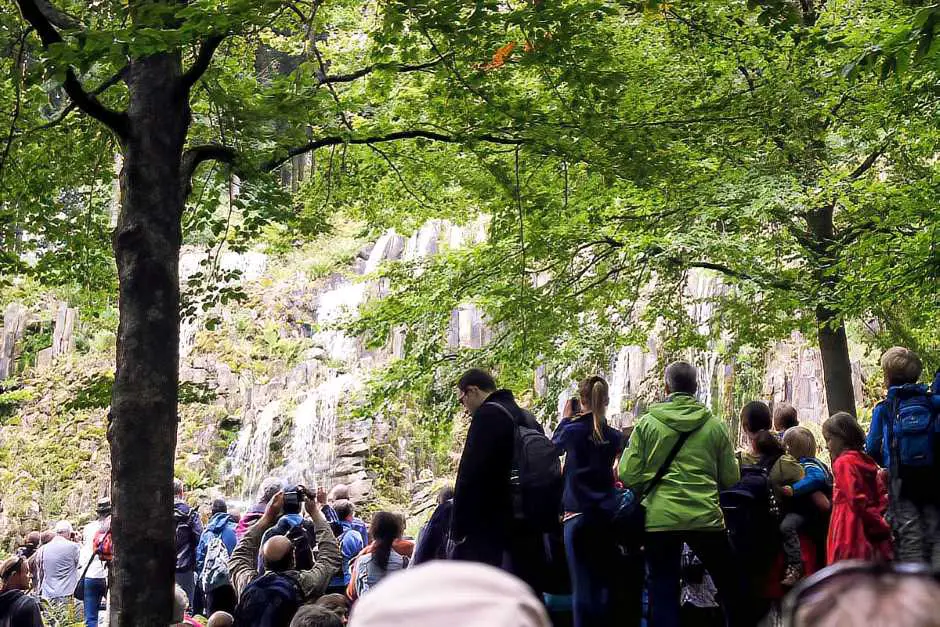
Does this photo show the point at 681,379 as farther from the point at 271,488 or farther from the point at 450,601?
the point at 450,601

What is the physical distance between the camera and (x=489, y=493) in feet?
16.5

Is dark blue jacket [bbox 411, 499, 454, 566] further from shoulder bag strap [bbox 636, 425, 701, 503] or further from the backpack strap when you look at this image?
shoulder bag strap [bbox 636, 425, 701, 503]

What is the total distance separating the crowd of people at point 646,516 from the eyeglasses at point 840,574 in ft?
11.4

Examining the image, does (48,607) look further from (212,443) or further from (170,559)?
(212,443)

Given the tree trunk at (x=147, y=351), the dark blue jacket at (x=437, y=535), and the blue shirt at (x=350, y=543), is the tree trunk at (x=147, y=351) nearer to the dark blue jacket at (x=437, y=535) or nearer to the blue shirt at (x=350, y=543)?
the dark blue jacket at (x=437, y=535)

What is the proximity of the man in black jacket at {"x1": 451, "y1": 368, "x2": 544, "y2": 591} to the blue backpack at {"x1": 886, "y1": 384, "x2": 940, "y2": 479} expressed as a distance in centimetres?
212

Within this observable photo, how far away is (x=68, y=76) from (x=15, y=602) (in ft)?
13.4

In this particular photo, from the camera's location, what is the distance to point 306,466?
971 inches

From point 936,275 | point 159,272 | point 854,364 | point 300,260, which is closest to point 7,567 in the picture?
point 159,272

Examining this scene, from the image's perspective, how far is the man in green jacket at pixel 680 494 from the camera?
18.0 ft

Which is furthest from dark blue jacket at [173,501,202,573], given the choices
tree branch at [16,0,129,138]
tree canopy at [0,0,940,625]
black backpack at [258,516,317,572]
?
tree branch at [16,0,129,138]

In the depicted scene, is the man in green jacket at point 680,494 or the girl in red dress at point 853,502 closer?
the girl in red dress at point 853,502

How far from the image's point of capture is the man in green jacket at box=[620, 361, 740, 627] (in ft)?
18.0

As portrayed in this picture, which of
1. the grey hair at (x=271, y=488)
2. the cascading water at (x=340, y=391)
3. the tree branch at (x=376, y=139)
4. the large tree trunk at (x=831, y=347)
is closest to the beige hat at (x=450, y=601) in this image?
the grey hair at (x=271, y=488)
